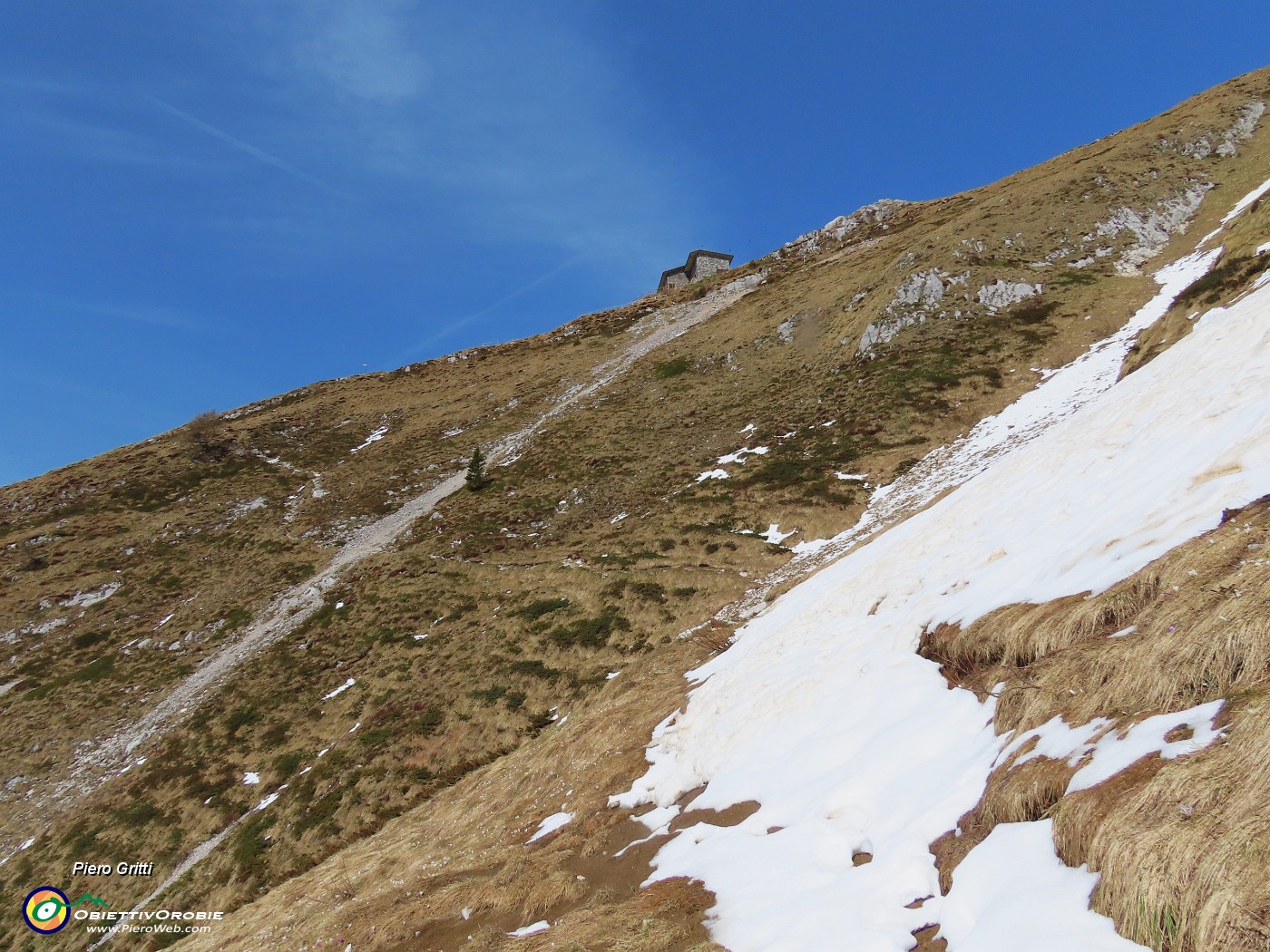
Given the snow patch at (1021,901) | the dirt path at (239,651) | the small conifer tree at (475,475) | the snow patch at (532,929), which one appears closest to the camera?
the snow patch at (1021,901)

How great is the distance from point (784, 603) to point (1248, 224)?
28899 mm

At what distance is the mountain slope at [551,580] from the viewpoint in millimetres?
11359

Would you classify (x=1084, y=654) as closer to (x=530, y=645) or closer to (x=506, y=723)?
(x=506, y=723)

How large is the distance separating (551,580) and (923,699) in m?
28.1

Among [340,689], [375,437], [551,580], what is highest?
[375,437]

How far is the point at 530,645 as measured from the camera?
30.5 m

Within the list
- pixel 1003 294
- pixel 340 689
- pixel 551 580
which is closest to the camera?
pixel 340 689

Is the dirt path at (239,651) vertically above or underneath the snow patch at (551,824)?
above

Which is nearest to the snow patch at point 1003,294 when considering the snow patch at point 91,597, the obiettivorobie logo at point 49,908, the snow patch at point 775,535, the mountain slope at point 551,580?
the mountain slope at point 551,580

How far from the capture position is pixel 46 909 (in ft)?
73.8

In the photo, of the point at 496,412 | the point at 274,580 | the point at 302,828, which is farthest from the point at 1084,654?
the point at 496,412

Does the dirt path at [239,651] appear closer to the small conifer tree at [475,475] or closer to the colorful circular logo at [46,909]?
the small conifer tree at [475,475]

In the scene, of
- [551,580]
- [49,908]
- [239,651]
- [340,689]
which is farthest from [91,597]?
[551,580]

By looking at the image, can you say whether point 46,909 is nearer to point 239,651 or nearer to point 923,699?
point 239,651
